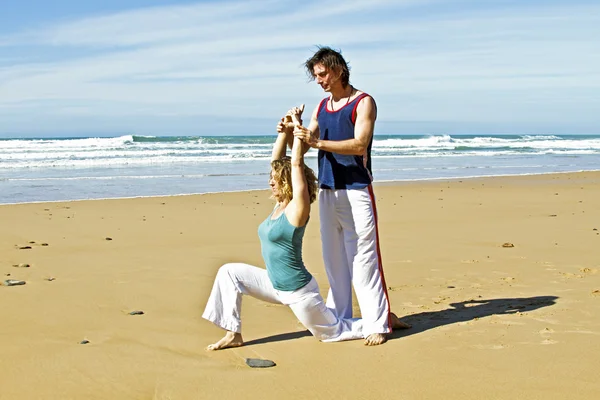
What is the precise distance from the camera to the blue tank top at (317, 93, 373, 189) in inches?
177

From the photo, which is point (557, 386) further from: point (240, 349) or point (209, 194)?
point (209, 194)

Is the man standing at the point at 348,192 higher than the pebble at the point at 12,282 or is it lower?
higher

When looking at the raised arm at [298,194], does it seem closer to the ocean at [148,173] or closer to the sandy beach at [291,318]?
the sandy beach at [291,318]

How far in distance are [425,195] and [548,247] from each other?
7425mm

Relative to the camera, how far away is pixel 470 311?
525 cm

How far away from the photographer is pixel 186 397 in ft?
11.7

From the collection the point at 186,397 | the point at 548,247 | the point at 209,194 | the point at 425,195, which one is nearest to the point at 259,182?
the point at 209,194

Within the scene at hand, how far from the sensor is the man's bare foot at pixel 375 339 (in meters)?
4.48

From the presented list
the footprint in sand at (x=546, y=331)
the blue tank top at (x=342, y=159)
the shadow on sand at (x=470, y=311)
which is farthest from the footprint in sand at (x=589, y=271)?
the blue tank top at (x=342, y=159)

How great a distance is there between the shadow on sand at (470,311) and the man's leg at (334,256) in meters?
0.39

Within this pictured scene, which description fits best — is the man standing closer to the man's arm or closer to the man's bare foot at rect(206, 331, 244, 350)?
the man's arm

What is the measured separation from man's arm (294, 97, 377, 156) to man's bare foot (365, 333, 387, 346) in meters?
1.13

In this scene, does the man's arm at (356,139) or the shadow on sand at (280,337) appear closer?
the man's arm at (356,139)

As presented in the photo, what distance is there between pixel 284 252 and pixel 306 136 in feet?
2.37
